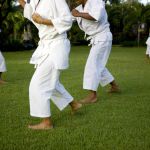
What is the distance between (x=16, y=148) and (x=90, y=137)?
932 millimetres

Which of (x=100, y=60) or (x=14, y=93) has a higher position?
(x=100, y=60)

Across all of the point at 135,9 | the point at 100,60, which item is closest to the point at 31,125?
the point at 100,60

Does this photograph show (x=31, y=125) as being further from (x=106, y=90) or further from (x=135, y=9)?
(x=135, y=9)

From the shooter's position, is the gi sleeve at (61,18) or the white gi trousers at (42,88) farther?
the white gi trousers at (42,88)

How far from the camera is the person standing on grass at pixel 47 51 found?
5.61 m

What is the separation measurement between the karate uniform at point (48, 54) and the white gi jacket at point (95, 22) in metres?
1.93

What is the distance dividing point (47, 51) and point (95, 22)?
2.37 metres

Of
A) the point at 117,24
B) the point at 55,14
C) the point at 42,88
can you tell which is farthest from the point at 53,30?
the point at 117,24

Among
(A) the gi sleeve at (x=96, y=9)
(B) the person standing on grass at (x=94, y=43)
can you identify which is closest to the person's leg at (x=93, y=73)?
(B) the person standing on grass at (x=94, y=43)

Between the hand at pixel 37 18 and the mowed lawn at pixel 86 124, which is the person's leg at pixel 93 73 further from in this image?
the hand at pixel 37 18

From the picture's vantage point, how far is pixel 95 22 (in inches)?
311

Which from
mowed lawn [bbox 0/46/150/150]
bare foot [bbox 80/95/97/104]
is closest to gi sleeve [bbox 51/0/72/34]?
mowed lawn [bbox 0/46/150/150]

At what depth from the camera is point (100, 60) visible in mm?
8141

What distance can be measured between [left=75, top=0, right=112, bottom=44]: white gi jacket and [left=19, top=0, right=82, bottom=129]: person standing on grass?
1.91 m
